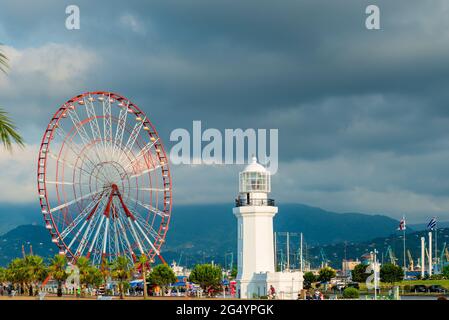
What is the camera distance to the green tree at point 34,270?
4186 inches

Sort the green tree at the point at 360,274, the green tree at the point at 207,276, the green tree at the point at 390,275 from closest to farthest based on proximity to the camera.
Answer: the green tree at the point at 207,276
the green tree at the point at 390,275
the green tree at the point at 360,274

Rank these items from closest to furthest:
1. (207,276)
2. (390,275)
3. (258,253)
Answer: (258,253) → (207,276) → (390,275)

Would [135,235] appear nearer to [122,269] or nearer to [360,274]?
[122,269]

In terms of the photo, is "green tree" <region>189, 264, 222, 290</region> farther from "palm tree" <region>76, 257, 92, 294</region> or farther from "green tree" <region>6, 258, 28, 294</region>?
"green tree" <region>6, 258, 28, 294</region>

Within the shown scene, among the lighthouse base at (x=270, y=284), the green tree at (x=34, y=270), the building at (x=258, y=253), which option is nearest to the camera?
the lighthouse base at (x=270, y=284)

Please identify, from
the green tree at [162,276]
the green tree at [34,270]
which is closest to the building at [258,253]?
the green tree at [162,276]

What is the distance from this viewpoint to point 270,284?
77188 mm

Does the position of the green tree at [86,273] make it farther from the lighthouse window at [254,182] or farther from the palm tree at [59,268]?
the lighthouse window at [254,182]

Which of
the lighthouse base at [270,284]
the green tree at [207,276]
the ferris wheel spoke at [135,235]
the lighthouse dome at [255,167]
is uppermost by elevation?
the lighthouse dome at [255,167]

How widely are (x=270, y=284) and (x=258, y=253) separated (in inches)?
129

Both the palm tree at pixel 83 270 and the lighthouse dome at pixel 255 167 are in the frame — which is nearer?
the lighthouse dome at pixel 255 167

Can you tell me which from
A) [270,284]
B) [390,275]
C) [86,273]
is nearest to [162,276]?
[86,273]

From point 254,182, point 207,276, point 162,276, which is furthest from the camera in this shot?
point 162,276
